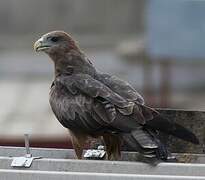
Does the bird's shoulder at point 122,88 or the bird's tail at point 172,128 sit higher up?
the bird's shoulder at point 122,88

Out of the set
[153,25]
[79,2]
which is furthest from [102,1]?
[153,25]

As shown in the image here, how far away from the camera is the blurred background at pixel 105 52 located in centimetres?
1472

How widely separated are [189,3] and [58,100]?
8839 millimetres

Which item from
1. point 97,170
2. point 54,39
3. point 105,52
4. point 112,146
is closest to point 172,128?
point 112,146

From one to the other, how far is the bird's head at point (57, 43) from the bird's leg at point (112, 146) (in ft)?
3.54

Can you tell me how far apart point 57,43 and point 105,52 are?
28.0 meters

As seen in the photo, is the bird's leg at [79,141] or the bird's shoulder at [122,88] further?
the bird's leg at [79,141]

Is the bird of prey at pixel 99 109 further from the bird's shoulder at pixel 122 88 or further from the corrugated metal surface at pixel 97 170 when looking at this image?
the corrugated metal surface at pixel 97 170

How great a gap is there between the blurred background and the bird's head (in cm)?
687

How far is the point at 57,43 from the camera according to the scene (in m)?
6.65

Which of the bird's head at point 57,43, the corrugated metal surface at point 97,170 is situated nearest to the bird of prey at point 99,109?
the bird's head at point 57,43

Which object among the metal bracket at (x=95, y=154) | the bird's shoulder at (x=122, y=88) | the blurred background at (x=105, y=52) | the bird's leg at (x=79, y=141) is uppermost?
the bird's shoulder at (x=122, y=88)

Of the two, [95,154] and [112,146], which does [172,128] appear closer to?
[95,154]

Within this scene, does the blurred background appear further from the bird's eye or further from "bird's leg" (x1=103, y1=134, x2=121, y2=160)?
"bird's leg" (x1=103, y1=134, x2=121, y2=160)
